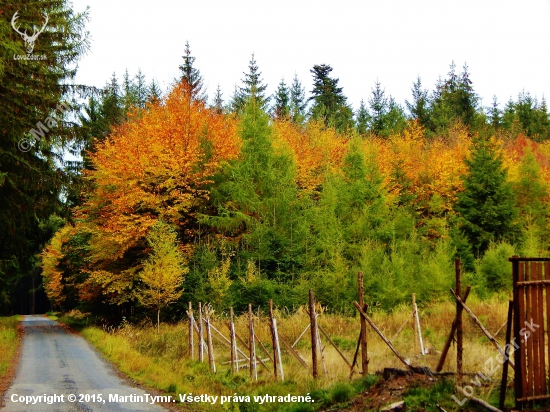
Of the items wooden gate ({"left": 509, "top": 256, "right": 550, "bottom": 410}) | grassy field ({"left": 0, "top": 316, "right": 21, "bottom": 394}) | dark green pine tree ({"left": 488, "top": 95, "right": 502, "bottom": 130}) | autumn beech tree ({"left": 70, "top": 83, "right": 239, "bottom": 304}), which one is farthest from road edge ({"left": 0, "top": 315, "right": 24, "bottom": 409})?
dark green pine tree ({"left": 488, "top": 95, "right": 502, "bottom": 130})

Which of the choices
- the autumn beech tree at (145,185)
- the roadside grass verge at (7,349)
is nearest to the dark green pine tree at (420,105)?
the autumn beech tree at (145,185)

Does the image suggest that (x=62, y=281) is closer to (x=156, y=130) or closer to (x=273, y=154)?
(x=156, y=130)

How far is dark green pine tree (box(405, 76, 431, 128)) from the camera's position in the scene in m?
65.1

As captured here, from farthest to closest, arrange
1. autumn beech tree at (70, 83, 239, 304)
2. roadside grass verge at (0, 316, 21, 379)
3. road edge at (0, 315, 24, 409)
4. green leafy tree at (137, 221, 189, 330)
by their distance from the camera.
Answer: autumn beech tree at (70, 83, 239, 304)
green leafy tree at (137, 221, 189, 330)
roadside grass verge at (0, 316, 21, 379)
road edge at (0, 315, 24, 409)

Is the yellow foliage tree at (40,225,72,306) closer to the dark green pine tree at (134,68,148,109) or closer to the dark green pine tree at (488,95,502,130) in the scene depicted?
the dark green pine tree at (134,68,148,109)

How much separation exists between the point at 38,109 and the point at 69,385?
808 centimetres

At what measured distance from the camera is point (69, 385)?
14.9 m

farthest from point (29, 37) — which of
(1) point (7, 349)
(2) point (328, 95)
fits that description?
(2) point (328, 95)

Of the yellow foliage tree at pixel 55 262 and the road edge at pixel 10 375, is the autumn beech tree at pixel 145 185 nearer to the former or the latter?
the road edge at pixel 10 375

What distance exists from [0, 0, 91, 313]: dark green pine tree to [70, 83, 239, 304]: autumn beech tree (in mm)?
12720

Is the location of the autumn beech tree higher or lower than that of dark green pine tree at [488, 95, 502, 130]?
lower

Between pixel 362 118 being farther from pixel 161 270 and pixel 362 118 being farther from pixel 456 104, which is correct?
pixel 161 270

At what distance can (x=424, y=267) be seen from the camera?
1176 inches

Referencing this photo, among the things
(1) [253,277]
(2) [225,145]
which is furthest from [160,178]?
(1) [253,277]
